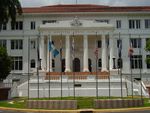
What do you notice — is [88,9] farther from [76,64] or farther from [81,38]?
[76,64]

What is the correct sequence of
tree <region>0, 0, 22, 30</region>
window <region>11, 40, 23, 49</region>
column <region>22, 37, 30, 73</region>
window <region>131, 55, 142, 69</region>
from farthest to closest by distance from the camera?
window <region>11, 40, 23, 49</region> < column <region>22, 37, 30, 73</region> < window <region>131, 55, 142, 69</region> < tree <region>0, 0, 22, 30</region>

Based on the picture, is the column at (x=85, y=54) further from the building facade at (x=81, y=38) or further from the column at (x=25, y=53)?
the column at (x=25, y=53)

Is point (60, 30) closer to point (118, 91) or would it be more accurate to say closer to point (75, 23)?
point (75, 23)

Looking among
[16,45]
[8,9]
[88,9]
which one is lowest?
[16,45]

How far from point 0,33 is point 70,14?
12947 mm

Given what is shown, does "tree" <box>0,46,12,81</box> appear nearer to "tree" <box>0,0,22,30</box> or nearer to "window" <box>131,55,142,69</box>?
"tree" <box>0,0,22,30</box>

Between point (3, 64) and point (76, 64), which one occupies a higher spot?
point (76, 64)

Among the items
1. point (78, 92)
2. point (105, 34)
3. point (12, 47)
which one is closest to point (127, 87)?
point (78, 92)

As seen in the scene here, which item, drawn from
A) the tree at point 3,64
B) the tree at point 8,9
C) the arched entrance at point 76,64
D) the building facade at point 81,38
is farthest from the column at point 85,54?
the tree at point 8,9

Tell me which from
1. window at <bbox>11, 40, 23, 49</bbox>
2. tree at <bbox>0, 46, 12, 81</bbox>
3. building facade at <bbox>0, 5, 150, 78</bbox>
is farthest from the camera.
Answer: window at <bbox>11, 40, 23, 49</bbox>

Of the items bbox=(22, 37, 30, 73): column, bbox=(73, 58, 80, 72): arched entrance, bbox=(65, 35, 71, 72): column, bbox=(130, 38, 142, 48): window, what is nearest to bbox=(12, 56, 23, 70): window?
bbox=(22, 37, 30, 73): column

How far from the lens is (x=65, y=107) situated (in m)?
28.5

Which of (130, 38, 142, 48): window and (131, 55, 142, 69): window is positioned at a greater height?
(130, 38, 142, 48): window

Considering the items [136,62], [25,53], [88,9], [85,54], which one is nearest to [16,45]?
[25,53]
